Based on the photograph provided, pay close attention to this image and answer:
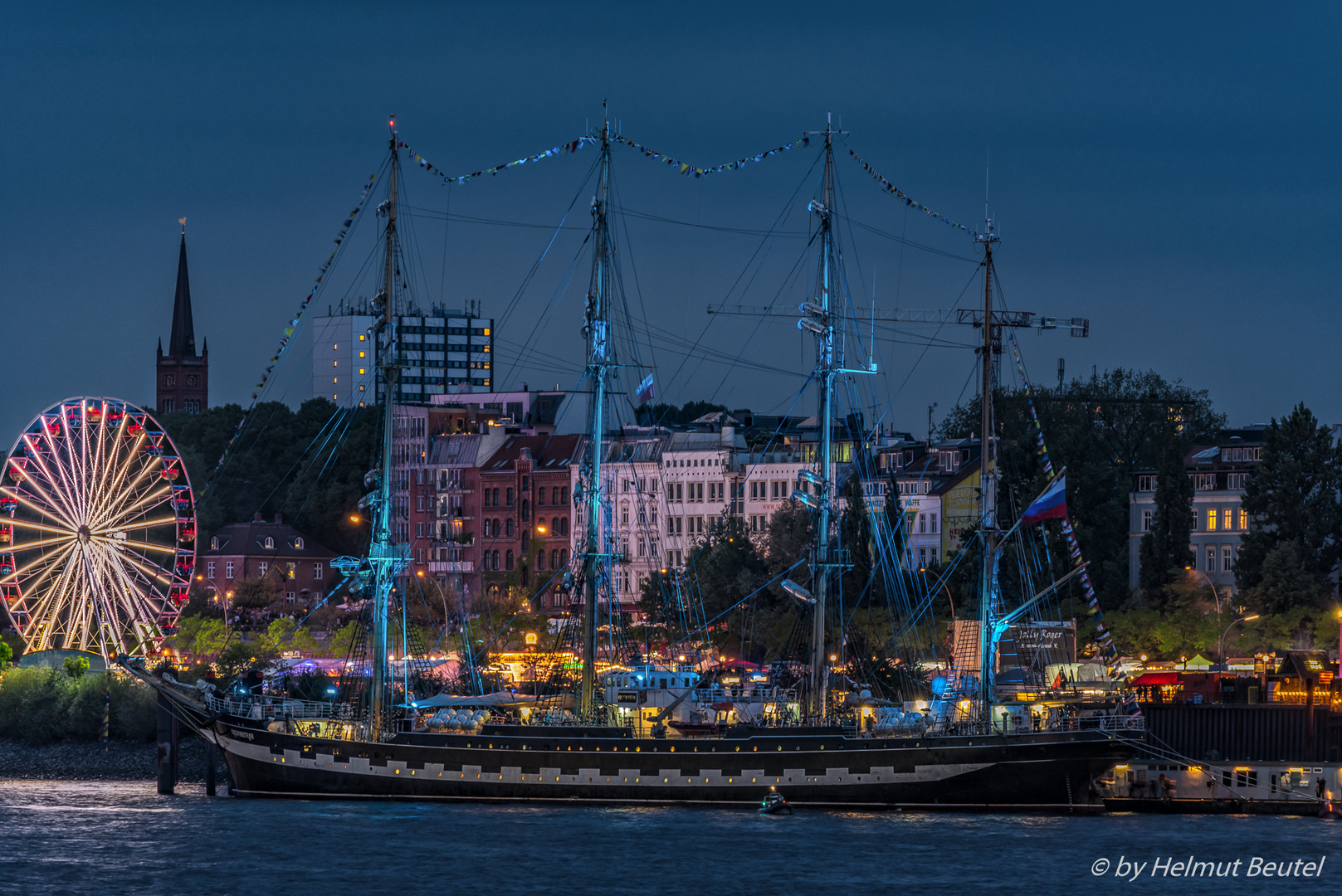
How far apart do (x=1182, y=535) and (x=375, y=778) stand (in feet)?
185

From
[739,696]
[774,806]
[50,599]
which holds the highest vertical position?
[50,599]

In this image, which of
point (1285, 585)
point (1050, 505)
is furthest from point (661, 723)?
point (1285, 585)

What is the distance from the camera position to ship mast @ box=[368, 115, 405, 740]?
306 ft

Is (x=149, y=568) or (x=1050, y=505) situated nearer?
(x=1050, y=505)

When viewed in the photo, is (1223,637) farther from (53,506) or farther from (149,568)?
(53,506)

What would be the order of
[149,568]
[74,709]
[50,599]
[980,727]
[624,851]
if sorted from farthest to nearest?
[149,568] < [50,599] < [74,709] < [980,727] < [624,851]

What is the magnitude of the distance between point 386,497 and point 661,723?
1459 cm

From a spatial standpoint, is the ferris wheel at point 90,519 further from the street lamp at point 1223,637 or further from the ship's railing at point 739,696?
the street lamp at point 1223,637

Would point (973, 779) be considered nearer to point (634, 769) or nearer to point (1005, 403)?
point (634, 769)

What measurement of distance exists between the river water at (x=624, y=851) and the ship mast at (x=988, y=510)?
19.6ft

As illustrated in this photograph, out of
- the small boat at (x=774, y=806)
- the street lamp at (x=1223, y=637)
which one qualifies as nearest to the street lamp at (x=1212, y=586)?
the street lamp at (x=1223, y=637)

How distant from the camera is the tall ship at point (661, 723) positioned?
86812 mm

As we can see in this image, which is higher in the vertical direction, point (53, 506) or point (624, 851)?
point (53, 506)

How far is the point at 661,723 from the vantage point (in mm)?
89438
